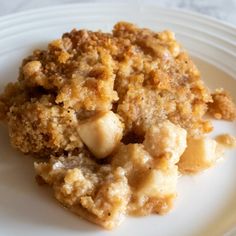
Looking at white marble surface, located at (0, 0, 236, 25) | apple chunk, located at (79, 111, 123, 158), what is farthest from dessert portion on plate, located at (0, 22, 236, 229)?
white marble surface, located at (0, 0, 236, 25)

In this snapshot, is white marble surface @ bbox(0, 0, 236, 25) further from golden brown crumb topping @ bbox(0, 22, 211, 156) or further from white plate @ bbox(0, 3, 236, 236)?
golden brown crumb topping @ bbox(0, 22, 211, 156)

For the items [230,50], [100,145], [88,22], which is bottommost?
[100,145]

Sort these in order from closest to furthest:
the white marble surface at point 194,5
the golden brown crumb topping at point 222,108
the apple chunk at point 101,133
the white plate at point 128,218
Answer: the white plate at point 128,218, the apple chunk at point 101,133, the golden brown crumb topping at point 222,108, the white marble surface at point 194,5

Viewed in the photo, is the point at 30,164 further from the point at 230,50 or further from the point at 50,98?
the point at 230,50

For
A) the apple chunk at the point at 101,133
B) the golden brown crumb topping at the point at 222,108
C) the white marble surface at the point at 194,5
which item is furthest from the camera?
the white marble surface at the point at 194,5

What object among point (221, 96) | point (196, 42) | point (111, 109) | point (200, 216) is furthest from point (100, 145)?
point (196, 42)

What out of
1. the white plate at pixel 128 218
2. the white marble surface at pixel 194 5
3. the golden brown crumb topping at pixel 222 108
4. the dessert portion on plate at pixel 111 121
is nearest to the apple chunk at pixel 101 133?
the dessert portion on plate at pixel 111 121

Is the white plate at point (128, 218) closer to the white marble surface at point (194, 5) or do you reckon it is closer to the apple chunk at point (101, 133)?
the apple chunk at point (101, 133)
